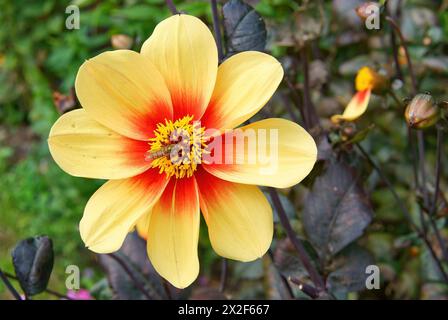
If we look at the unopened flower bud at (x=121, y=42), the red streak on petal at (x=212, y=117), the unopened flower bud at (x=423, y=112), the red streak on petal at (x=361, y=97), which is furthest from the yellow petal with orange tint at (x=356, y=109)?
the unopened flower bud at (x=121, y=42)

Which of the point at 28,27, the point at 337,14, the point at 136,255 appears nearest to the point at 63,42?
the point at 28,27

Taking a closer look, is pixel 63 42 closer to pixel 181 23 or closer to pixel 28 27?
pixel 28 27

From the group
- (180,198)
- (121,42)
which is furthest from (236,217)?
(121,42)

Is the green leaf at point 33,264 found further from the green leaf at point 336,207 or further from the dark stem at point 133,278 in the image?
the green leaf at point 336,207

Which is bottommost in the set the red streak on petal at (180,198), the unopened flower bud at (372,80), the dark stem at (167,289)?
the dark stem at (167,289)

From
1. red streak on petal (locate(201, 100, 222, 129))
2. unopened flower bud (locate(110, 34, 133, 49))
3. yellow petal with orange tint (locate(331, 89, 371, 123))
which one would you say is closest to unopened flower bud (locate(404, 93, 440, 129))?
yellow petal with orange tint (locate(331, 89, 371, 123))

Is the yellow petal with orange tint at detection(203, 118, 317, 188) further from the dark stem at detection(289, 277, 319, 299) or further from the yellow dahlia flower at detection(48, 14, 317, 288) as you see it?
the dark stem at detection(289, 277, 319, 299)

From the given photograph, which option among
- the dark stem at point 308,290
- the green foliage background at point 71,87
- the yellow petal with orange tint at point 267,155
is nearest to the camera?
the yellow petal with orange tint at point 267,155

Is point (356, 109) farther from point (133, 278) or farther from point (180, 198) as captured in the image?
point (133, 278)
